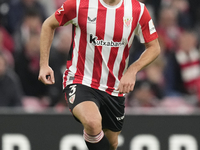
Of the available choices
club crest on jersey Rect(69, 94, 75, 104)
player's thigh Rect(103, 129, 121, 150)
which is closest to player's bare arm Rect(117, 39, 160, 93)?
club crest on jersey Rect(69, 94, 75, 104)

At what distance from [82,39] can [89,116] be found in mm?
857

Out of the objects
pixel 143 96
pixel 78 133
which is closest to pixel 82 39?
pixel 78 133

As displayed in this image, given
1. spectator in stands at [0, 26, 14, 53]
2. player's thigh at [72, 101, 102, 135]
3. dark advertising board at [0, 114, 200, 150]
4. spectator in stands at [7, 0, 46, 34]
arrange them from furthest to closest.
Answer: spectator in stands at [7, 0, 46, 34] < spectator in stands at [0, 26, 14, 53] < dark advertising board at [0, 114, 200, 150] < player's thigh at [72, 101, 102, 135]

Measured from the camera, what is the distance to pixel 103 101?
4875 millimetres

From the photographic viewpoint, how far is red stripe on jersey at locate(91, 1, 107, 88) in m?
4.72

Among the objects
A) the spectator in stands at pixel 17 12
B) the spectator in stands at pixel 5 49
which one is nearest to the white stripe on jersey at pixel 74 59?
the spectator in stands at pixel 5 49

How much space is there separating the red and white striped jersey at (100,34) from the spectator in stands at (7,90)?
2360 millimetres

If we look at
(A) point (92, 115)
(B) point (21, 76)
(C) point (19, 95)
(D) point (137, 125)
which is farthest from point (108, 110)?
(B) point (21, 76)

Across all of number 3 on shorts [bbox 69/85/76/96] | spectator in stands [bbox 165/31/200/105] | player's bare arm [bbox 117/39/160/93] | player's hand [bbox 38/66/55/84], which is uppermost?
Answer: player's bare arm [bbox 117/39/160/93]

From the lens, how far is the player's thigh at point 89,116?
4348 mm

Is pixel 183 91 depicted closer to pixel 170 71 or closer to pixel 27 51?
pixel 170 71

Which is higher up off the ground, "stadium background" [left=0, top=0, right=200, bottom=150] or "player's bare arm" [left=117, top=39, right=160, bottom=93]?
"player's bare arm" [left=117, top=39, right=160, bottom=93]

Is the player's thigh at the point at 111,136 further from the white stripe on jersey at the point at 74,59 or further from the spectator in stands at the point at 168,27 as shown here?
the spectator in stands at the point at 168,27

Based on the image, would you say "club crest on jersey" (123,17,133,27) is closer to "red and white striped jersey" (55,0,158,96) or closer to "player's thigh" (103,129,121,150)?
"red and white striped jersey" (55,0,158,96)
